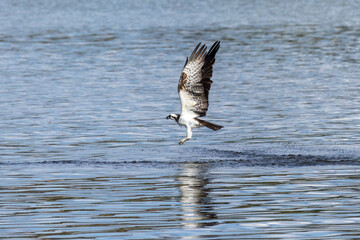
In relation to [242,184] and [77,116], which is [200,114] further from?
[77,116]

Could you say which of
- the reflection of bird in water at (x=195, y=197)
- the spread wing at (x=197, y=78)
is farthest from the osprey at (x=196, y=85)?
the reflection of bird in water at (x=195, y=197)

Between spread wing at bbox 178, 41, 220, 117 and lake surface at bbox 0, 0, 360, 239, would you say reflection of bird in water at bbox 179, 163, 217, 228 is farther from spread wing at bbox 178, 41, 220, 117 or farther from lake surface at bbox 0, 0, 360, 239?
spread wing at bbox 178, 41, 220, 117

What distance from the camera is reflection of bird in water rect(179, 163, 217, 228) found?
41.2 feet

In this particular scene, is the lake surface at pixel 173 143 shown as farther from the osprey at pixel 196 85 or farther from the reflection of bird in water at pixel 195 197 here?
the osprey at pixel 196 85

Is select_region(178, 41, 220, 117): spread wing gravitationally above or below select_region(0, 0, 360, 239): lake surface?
above

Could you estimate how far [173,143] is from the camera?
2117cm

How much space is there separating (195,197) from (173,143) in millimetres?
6768

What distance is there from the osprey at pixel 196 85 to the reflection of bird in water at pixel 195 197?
1.05m

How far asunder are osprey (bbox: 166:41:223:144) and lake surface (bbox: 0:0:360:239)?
851 mm

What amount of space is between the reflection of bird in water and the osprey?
105cm

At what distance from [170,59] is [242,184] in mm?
26943

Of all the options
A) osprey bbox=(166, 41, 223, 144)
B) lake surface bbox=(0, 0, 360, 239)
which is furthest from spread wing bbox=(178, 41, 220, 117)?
lake surface bbox=(0, 0, 360, 239)

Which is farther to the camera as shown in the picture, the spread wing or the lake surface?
the spread wing

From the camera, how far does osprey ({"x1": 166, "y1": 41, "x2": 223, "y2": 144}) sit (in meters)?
18.3
